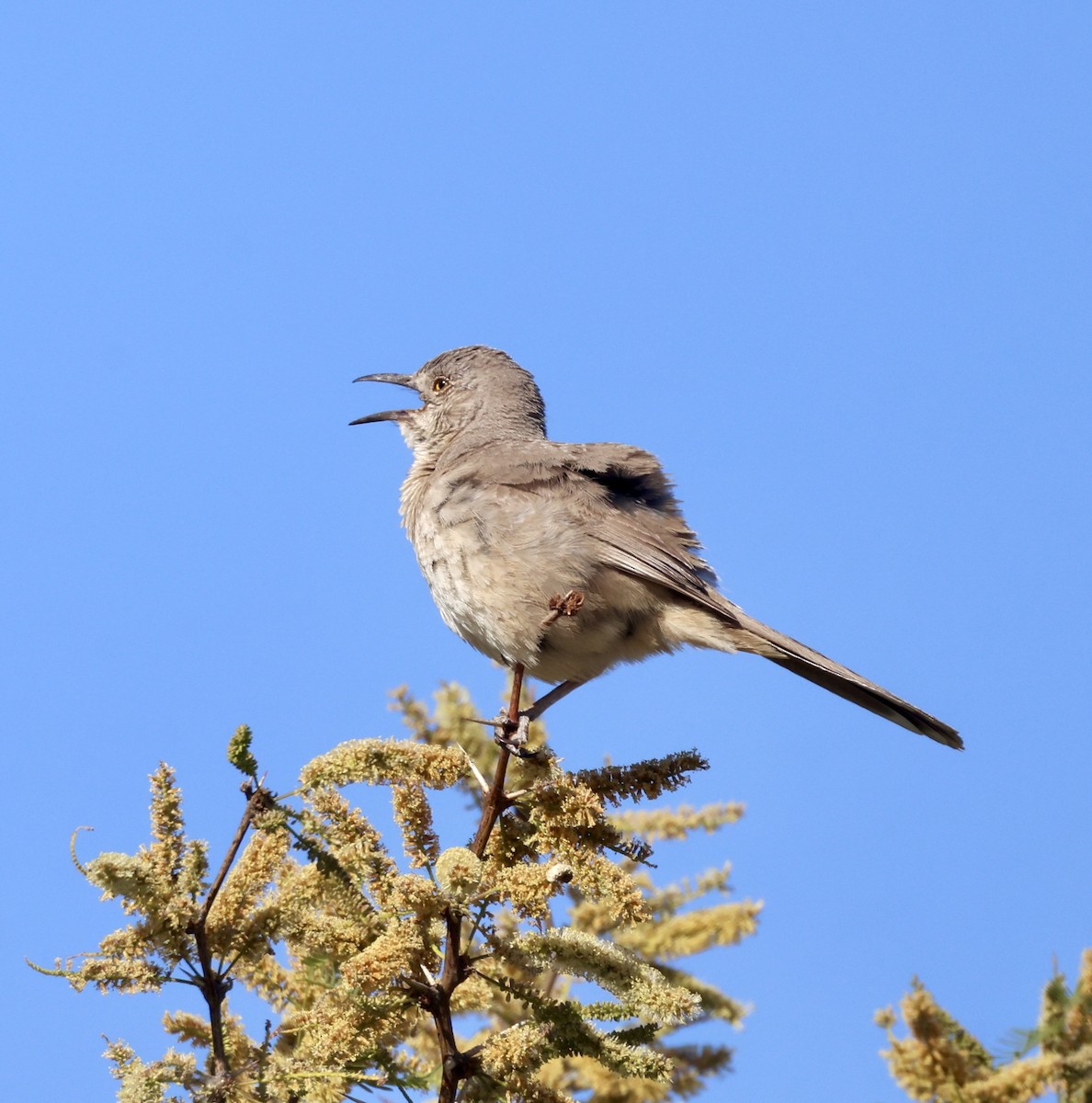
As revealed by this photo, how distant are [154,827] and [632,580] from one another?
2.97 m

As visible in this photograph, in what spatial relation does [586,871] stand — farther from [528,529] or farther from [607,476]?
[607,476]

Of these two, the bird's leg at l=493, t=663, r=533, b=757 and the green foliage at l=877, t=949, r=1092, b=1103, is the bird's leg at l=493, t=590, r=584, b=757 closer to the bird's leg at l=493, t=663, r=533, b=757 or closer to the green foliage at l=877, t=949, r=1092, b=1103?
the bird's leg at l=493, t=663, r=533, b=757

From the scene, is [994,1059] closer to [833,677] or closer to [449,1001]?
[449,1001]

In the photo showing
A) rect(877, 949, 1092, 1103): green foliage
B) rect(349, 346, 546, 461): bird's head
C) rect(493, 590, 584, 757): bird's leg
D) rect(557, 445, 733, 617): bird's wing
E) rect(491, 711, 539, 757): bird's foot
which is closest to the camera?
rect(877, 949, 1092, 1103): green foliage

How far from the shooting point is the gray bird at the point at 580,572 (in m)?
5.38

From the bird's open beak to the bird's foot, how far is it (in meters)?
2.96

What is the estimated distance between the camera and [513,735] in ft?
11.5

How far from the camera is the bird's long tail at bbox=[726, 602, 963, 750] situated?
5.17 meters

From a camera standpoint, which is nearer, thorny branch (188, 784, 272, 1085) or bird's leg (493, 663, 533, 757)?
thorny branch (188, 784, 272, 1085)

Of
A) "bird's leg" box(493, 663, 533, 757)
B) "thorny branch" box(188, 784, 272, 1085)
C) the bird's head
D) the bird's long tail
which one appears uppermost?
the bird's head

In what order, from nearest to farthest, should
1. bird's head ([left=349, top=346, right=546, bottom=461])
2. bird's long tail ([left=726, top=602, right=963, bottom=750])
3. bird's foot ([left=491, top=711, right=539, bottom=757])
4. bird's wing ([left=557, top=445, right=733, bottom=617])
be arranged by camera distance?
1. bird's foot ([left=491, top=711, right=539, bottom=757])
2. bird's long tail ([left=726, top=602, right=963, bottom=750])
3. bird's wing ([left=557, top=445, right=733, bottom=617])
4. bird's head ([left=349, top=346, right=546, bottom=461])

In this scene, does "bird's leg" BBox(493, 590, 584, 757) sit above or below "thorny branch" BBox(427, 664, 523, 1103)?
above

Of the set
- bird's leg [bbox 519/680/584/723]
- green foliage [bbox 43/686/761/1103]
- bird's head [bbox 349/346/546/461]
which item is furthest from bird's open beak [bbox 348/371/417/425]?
green foliage [bbox 43/686/761/1103]

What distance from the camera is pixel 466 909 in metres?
2.91
